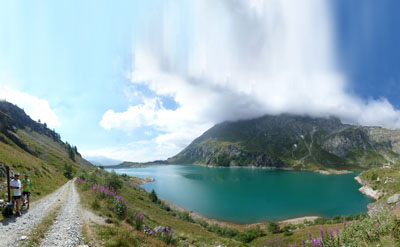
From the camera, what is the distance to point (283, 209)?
227 ft

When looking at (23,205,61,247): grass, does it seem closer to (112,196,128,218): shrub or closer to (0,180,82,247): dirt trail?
(0,180,82,247): dirt trail

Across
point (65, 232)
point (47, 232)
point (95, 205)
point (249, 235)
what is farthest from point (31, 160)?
point (249, 235)

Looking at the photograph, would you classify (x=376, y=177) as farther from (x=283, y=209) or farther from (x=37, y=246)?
(x=37, y=246)

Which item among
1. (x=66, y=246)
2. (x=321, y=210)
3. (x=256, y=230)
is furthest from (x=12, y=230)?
(x=321, y=210)

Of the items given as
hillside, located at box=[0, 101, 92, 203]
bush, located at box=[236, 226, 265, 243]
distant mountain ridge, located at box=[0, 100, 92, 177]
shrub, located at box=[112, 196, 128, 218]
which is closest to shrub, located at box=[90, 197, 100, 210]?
shrub, located at box=[112, 196, 128, 218]

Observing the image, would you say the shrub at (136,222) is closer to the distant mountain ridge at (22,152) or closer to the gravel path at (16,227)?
the gravel path at (16,227)

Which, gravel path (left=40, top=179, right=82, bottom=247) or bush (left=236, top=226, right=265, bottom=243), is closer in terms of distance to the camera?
gravel path (left=40, top=179, right=82, bottom=247)

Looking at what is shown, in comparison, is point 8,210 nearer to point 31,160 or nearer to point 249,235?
point 249,235

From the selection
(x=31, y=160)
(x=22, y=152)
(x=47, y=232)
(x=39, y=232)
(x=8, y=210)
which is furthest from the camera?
(x=22, y=152)

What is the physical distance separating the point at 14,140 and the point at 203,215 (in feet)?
344

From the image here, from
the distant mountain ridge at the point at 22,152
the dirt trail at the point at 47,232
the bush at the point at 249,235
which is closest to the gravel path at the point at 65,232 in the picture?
the dirt trail at the point at 47,232

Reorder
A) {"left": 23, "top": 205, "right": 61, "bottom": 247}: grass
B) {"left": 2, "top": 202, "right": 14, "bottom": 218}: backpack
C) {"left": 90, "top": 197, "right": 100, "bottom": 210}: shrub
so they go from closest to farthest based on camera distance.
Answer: {"left": 23, "top": 205, "right": 61, "bottom": 247}: grass, {"left": 2, "top": 202, "right": 14, "bottom": 218}: backpack, {"left": 90, "top": 197, "right": 100, "bottom": 210}: shrub

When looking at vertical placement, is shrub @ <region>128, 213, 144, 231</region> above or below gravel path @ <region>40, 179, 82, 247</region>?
below

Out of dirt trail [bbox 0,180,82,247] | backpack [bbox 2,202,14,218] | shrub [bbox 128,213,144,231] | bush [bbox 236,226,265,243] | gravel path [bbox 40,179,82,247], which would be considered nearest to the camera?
dirt trail [bbox 0,180,82,247]
